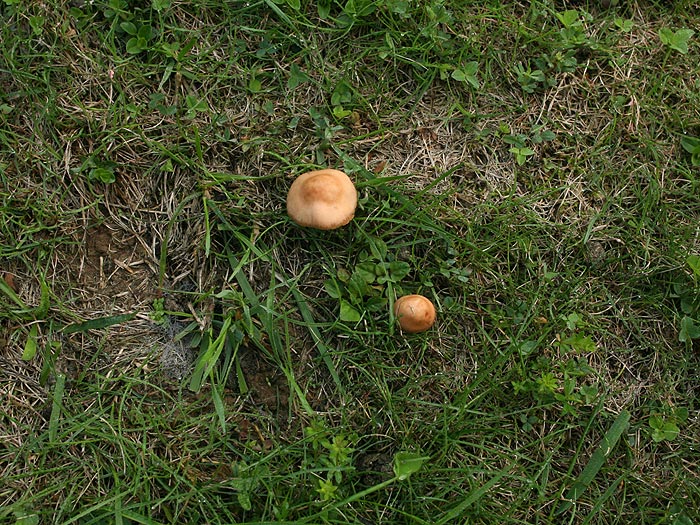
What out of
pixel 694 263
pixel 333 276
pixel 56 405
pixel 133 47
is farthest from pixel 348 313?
pixel 694 263

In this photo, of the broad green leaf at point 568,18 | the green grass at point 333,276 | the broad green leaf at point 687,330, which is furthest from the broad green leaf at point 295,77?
the broad green leaf at point 687,330

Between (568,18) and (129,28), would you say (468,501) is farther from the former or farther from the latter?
(129,28)

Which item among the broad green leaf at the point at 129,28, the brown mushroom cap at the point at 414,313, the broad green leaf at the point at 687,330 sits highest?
the broad green leaf at the point at 129,28

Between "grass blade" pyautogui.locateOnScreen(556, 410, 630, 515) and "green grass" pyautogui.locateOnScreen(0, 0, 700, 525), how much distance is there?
0.05 ft

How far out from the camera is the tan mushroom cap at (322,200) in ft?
10.3

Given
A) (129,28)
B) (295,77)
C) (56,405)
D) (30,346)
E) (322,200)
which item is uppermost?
(129,28)

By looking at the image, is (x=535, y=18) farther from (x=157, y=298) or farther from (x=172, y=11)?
(x=157, y=298)

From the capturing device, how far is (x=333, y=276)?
3320 millimetres

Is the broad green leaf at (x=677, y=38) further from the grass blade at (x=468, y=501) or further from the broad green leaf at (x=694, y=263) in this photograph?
the grass blade at (x=468, y=501)

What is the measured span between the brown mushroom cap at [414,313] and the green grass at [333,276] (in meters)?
0.08

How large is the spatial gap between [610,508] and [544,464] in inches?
16.4

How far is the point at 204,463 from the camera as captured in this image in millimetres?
3172

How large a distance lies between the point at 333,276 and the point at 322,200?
408 millimetres

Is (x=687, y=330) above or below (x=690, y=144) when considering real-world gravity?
below
